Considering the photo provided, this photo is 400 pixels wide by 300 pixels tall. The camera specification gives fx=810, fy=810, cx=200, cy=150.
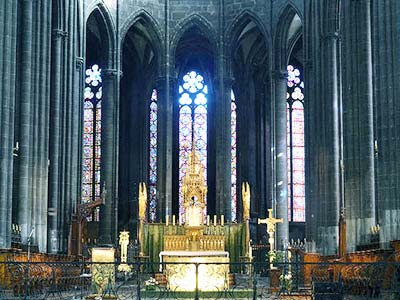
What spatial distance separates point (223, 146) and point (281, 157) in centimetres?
345

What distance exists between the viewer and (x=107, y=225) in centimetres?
4469

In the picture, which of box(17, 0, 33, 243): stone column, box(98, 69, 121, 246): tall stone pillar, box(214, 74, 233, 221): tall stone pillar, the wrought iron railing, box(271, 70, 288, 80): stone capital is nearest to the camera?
the wrought iron railing

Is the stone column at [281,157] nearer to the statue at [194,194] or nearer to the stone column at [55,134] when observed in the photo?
the statue at [194,194]

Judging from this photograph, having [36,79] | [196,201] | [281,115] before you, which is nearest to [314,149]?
[281,115]

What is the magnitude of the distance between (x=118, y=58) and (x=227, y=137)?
306 inches

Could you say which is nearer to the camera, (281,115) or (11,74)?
(11,74)

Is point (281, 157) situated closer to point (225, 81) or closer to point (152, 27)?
point (225, 81)

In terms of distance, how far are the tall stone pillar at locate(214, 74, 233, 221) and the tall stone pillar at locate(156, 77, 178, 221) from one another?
9.02 feet

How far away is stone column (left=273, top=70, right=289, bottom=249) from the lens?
45.4 metres

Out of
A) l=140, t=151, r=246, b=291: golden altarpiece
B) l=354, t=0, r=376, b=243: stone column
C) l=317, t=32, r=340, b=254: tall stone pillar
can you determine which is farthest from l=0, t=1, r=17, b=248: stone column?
l=317, t=32, r=340, b=254: tall stone pillar

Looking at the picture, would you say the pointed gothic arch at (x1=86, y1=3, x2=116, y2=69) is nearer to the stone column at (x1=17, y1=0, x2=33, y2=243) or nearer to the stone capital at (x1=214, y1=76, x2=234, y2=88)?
the stone capital at (x1=214, y1=76, x2=234, y2=88)

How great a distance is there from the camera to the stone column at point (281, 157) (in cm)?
4538

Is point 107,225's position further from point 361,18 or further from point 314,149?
point 361,18

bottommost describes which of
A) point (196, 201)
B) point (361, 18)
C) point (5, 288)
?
point (5, 288)
